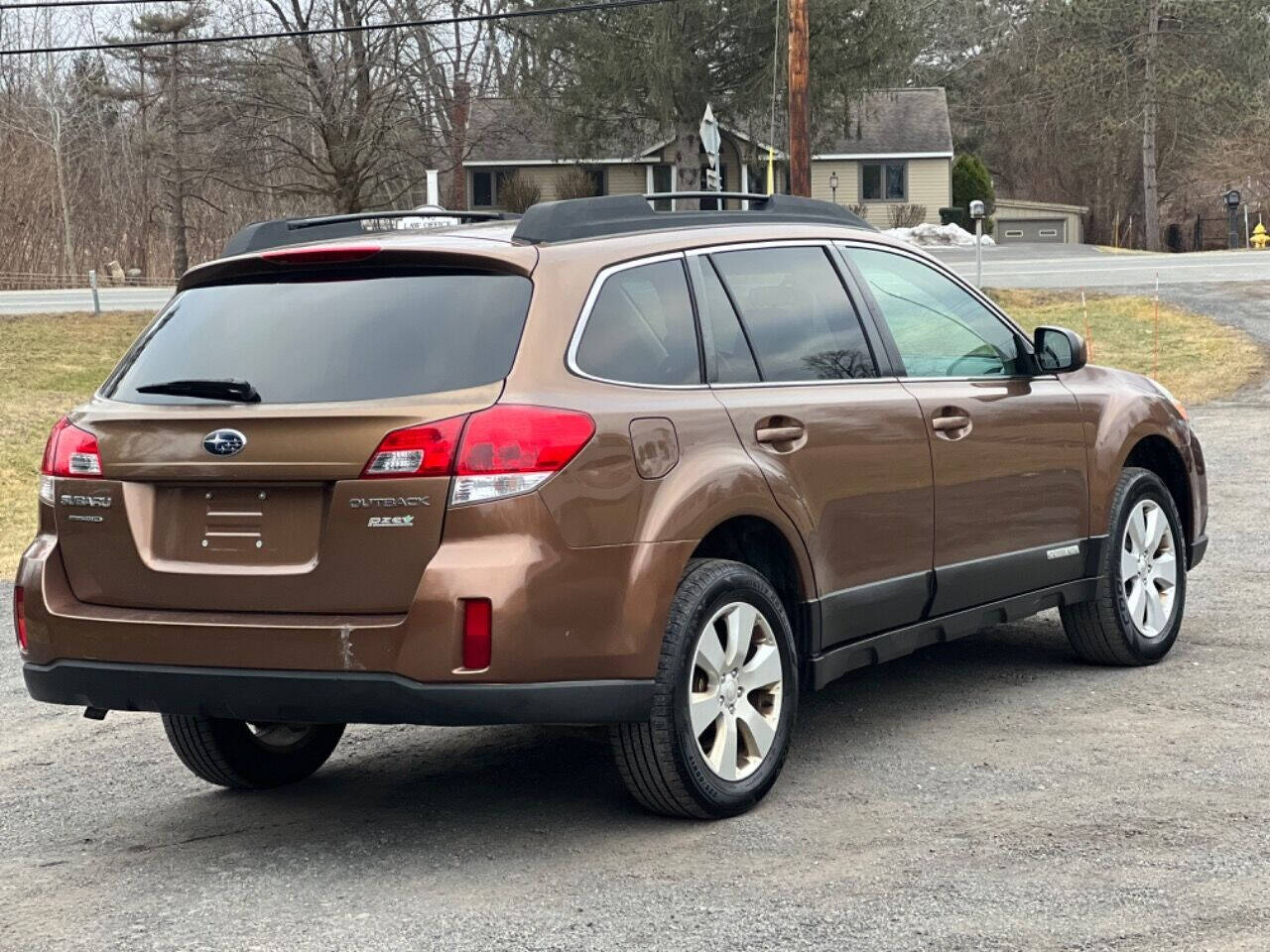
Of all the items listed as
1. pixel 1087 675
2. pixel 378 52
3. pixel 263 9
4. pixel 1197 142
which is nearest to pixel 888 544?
pixel 1087 675

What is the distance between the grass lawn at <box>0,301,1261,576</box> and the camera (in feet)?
56.2

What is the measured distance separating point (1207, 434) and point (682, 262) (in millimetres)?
12499

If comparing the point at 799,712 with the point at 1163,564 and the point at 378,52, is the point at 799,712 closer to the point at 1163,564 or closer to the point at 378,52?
the point at 1163,564

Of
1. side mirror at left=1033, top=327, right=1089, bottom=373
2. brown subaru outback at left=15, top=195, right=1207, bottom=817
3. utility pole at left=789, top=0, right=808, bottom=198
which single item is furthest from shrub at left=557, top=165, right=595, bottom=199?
brown subaru outback at left=15, top=195, right=1207, bottom=817

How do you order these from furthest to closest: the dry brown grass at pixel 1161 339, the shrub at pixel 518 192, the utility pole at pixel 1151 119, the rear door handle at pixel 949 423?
the shrub at pixel 518 192, the utility pole at pixel 1151 119, the dry brown grass at pixel 1161 339, the rear door handle at pixel 949 423

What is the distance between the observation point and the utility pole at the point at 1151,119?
192ft

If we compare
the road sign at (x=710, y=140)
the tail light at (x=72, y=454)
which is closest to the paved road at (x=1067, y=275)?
the road sign at (x=710, y=140)

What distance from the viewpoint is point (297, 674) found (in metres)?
4.68

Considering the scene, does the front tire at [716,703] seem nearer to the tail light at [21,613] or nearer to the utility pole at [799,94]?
the tail light at [21,613]

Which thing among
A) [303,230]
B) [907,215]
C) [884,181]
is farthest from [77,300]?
[884,181]

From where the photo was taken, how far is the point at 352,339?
4.90 meters

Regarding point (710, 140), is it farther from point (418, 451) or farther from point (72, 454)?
point (418, 451)

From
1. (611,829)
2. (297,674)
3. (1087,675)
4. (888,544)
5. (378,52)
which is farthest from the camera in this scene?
(378,52)

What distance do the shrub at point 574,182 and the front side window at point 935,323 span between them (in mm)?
53196
